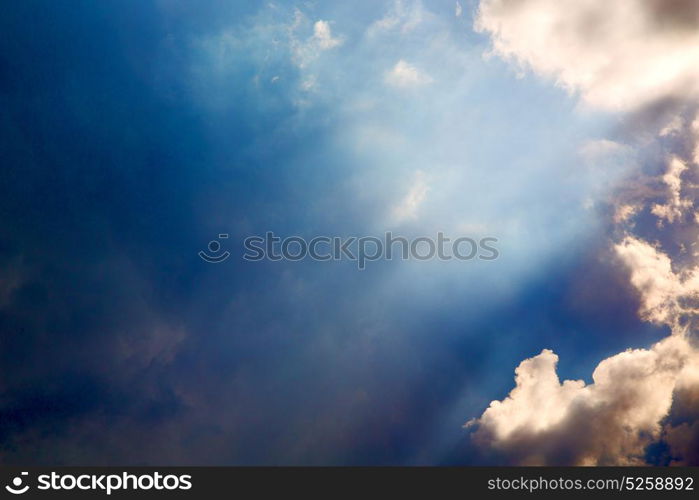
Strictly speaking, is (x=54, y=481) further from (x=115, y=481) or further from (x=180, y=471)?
(x=180, y=471)

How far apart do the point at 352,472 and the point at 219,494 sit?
49.0 feet

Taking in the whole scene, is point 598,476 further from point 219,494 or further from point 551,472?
point 219,494

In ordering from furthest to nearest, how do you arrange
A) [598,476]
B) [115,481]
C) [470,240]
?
[470,240]
[598,476]
[115,481]

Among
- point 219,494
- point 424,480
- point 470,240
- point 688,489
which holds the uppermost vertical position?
point 470,240

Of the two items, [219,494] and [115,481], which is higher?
[115,481]

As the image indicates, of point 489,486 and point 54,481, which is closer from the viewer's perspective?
point 54,481

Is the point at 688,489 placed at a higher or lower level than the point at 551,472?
lower

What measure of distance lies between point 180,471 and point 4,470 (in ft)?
61.6

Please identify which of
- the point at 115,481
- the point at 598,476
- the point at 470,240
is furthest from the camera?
the point at 470,240

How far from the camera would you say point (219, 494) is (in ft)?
122

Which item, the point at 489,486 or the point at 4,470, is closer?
the point at 4,470

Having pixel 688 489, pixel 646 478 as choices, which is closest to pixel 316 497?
pixel 646 478

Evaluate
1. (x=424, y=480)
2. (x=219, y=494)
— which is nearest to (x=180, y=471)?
(x=219, y=494)

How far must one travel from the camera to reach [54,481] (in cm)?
3619
